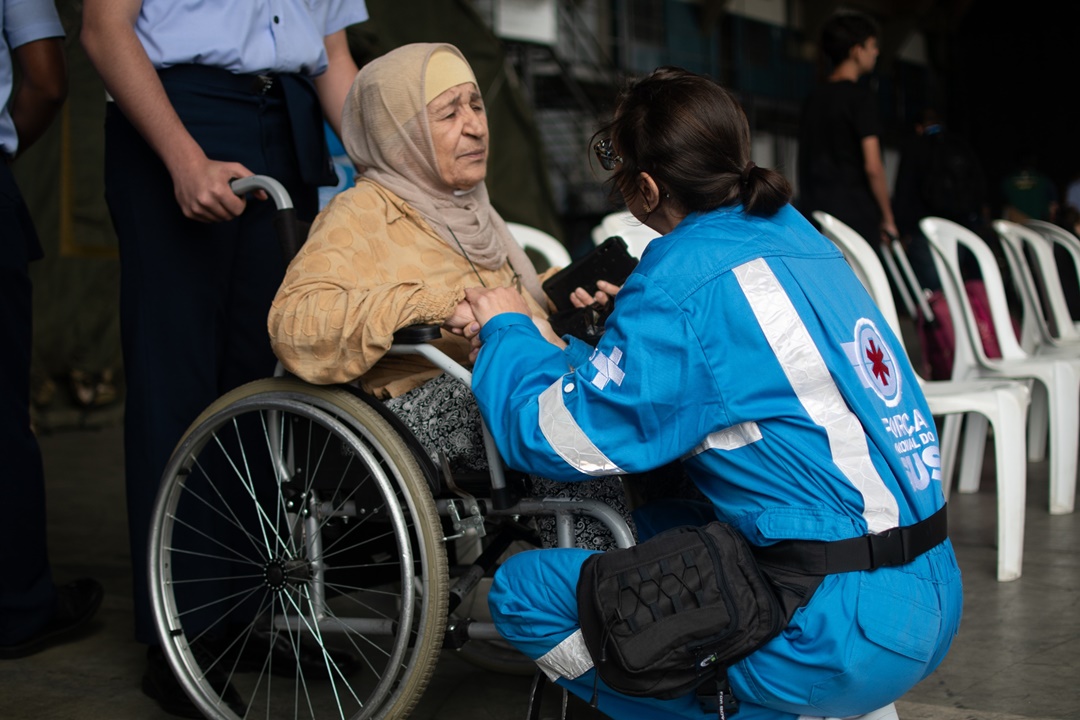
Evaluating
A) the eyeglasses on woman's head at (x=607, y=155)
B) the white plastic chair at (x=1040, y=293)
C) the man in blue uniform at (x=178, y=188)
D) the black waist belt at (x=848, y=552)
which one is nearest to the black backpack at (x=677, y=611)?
the black waist belt at (x=848, y=552)

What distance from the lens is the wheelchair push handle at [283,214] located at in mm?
1901

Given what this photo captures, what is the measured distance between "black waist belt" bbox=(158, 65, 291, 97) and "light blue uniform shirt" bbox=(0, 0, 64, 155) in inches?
18.1

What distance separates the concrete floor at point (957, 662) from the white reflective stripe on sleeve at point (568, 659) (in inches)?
20.2

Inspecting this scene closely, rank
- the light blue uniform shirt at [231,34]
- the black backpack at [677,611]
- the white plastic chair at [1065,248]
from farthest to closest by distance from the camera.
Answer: the white plastic chair at [1065,248] < the light blue uniform shirt at [231,34] < the black backpack at [677,611]

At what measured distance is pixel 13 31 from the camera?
94.3 inches

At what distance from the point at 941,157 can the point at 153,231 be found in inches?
167

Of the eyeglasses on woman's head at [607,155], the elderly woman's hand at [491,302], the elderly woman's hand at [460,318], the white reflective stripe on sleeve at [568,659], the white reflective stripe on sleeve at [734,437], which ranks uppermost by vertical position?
the eyeglasses on woman's head at [607,155]

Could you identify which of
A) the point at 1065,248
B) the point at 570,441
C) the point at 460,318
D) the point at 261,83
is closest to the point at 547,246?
the point at 261,83

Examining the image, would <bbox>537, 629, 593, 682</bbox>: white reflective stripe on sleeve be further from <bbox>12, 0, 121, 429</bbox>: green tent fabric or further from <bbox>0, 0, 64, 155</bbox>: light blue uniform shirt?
<bbox>12, 0, 121, 429</bbox>: green tent fabric

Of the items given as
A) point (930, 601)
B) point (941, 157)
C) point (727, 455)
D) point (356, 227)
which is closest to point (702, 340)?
point (727, 455)

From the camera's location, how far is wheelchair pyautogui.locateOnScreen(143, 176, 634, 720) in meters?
1.62

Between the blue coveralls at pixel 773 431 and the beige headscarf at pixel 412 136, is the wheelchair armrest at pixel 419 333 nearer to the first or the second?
the blue coveralls at pixel 773 431

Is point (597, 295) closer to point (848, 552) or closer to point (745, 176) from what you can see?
point (745, 176)

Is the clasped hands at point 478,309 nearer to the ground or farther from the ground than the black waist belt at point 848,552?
farther from the ground
